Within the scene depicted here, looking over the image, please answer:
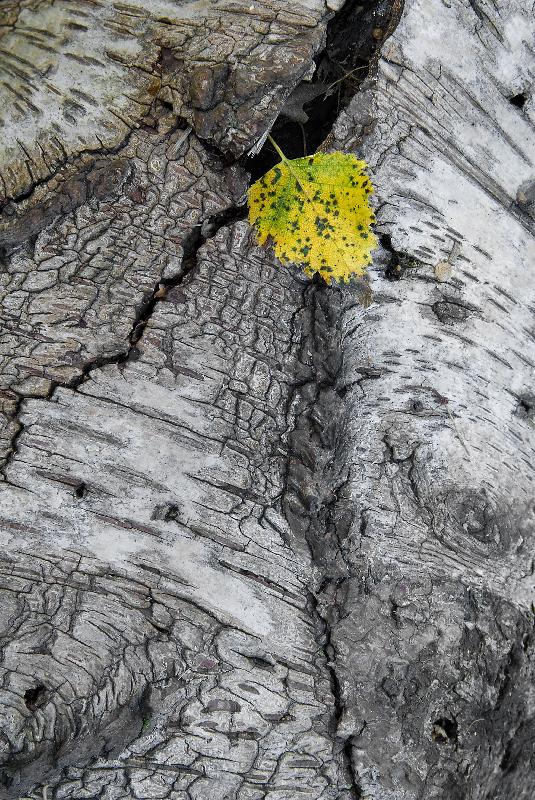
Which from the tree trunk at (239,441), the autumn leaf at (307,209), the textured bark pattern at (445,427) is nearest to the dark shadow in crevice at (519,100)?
the textured bark pattern at (445,427)

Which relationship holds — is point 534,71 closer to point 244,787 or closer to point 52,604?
point 52,604

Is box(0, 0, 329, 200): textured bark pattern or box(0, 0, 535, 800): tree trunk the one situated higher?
box(0, 0, 329, 200): textured bark pattern

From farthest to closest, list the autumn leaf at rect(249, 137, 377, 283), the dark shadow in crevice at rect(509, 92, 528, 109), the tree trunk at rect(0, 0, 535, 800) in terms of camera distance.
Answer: the dark shadow in crevice at rect(509, 92, 528, 109), the autumn leaf at rect(249, 137, 377, 283), the tree trunk at rect(0, 0, 535, 800)

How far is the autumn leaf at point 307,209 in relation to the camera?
1.43 m

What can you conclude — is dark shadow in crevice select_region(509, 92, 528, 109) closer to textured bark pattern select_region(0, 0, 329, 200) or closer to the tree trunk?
the tree trunk

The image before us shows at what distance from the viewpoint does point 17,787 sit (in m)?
1.17

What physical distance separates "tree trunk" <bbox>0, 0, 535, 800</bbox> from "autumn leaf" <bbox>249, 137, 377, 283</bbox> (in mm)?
47

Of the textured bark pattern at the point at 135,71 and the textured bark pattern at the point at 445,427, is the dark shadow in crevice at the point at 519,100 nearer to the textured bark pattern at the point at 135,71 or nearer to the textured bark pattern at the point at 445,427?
the textured bark pattern at the point at 445,427

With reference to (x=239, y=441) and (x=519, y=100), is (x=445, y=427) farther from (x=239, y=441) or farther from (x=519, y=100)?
(x=519, y=100)

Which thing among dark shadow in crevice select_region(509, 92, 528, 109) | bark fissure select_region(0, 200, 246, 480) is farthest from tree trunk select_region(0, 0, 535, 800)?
dark shadow in crevice select_region(509, 92, 528, 109)

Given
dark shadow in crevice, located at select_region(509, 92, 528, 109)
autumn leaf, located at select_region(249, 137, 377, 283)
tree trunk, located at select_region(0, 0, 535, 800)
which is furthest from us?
dark shadow in crevice, located at select_region(509, 92, 528, 109)

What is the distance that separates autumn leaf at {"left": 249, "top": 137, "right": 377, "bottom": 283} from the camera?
56.2 inches

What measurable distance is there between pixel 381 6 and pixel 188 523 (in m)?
1.27

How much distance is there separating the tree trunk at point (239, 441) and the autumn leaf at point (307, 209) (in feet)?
0.15
